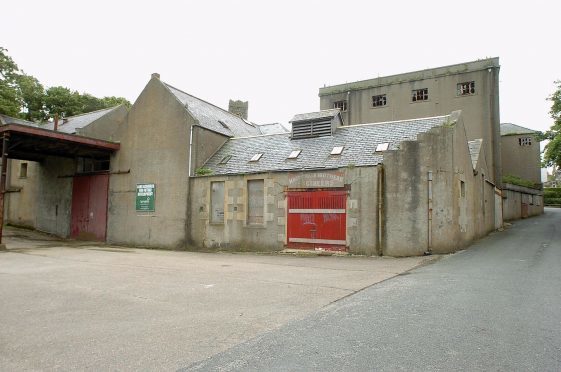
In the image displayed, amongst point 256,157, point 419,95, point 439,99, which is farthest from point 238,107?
point 439,99

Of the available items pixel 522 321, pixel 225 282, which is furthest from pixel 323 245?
pixel 522 321

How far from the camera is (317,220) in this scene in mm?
15516

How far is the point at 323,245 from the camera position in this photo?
15.3 meters

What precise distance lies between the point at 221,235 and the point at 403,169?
859 cm

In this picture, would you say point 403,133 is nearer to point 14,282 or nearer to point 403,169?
point 403,169

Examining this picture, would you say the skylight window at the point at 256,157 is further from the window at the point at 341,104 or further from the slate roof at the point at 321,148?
the window at the point at 341,104

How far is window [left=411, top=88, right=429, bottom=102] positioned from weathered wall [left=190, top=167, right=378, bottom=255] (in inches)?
828

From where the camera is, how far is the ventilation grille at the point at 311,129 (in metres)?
18.7

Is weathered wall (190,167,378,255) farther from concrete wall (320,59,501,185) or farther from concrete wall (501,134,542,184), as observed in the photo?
concrete wall (501,134,542,184)

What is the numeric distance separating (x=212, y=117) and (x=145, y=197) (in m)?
6.13

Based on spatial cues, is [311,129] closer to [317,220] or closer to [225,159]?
[225,159]

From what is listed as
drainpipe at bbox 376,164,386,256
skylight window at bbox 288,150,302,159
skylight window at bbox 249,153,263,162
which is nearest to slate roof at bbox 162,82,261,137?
Answer: skylight window at bbox 249,153,263,162

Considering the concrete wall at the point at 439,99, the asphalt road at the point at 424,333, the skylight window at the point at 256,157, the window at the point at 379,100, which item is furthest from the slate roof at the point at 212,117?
the asphalt road at the point at 424,333

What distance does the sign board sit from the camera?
49.6 feet
